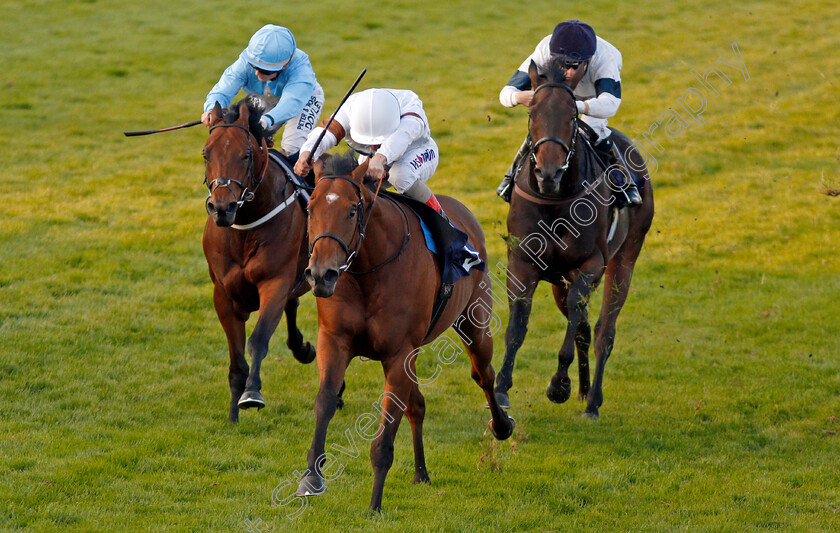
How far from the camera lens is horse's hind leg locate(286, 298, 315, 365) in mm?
8174

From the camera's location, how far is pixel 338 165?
4.91 m

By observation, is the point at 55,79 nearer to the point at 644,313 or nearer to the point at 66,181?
the point at 66,181

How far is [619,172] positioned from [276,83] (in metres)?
3.06

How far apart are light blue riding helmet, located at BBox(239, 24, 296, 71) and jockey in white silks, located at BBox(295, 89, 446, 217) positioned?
5.64 ft

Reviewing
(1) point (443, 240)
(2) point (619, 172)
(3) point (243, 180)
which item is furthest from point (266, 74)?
(2) point (619, 172)

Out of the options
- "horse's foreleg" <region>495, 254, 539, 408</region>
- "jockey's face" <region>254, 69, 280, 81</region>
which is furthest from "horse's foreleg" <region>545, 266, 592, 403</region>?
"jockey's face" <region>254, 69, 280, 81</region>

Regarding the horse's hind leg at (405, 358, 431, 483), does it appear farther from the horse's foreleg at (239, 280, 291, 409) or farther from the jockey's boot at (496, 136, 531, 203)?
the jockey's boot at (496, 136, 531, 203)

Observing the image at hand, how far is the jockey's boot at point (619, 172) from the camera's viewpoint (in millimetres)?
7641

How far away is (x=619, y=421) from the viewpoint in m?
7.76

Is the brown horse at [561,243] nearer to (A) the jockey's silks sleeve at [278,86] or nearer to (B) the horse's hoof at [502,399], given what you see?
(B) the horse's hoof at [502,399]

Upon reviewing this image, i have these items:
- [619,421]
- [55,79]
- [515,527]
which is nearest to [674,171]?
[619,421]

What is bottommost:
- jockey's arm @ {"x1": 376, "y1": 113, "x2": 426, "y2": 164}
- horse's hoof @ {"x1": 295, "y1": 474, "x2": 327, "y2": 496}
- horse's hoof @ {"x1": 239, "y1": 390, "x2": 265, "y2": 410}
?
horse's hoof @ {"x1": 239, "y1": 390, "x2": 265, "y2": 410}

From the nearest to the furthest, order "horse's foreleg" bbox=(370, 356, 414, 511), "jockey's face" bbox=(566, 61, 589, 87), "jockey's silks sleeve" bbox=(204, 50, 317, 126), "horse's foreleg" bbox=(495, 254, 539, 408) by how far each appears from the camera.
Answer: "horse's foreleg" bbox=(370, 356, 414, 511), "jockey's face" bbox=(566, 61, 589, 87), "horse's foreleg" bbox=(495, 254, 539, 408), "jockey's silks sleeve" bbox=(204, 50, 317, 126)

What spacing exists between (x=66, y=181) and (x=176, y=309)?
5.32 m
